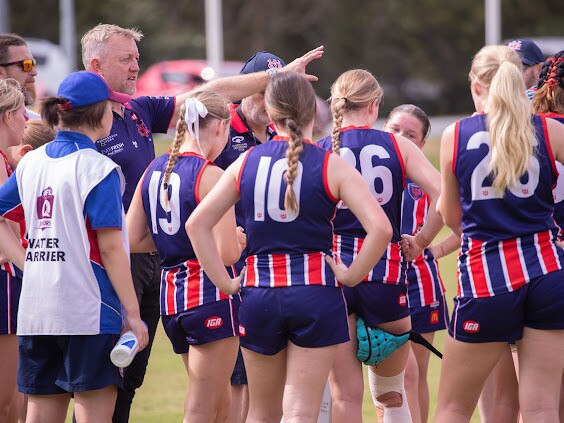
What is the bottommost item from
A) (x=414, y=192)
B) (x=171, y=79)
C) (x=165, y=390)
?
(x=165, y=390)

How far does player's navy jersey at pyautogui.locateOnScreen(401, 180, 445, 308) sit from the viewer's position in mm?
6367

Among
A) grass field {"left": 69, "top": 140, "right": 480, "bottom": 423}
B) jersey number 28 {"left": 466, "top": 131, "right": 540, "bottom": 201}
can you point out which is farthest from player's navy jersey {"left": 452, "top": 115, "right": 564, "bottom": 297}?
grass field {"left": 69, "top": 140, "right": 480, "bottom": 423}

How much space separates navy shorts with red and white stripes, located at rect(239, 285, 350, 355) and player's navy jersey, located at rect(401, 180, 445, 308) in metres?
1.69

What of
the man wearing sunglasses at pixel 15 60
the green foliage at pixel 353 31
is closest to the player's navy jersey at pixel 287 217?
the man wearing sunglasses at pixel 15 60

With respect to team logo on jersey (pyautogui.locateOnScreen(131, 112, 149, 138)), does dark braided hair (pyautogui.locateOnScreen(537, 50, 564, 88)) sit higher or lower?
higher

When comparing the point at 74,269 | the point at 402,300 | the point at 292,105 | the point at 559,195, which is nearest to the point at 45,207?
the point at 74,269

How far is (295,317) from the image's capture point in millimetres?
4648

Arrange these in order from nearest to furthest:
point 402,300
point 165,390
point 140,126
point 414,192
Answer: point 402,300 → point 140,126 → point 414,192 → point 165,390

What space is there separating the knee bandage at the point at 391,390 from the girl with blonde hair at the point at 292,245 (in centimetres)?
103

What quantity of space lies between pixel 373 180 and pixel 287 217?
0.90 metres

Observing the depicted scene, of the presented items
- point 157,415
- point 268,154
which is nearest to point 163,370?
point 157,415

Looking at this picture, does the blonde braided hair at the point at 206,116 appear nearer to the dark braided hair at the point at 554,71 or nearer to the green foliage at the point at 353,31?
the dark braided hair at the point at 554,71

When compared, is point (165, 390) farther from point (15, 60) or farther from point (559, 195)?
point (559, 195)

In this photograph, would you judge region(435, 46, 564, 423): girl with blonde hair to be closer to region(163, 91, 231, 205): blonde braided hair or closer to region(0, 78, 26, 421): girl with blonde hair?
region(163, 91, 231, 205): blonde braided hair
